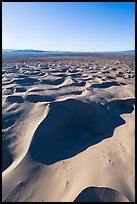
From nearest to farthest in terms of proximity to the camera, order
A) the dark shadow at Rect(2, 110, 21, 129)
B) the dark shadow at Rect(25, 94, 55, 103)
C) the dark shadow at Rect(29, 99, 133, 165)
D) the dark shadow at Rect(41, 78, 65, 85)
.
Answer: the dark shadow at Rect(29, 99, 133, 165) < the dark shadow at Rect(2, 110, 21, 129) < the dark shadow at Rect(25, 94, 55, 103) < the dark shadow at Rect(41, 78, 65, 85)

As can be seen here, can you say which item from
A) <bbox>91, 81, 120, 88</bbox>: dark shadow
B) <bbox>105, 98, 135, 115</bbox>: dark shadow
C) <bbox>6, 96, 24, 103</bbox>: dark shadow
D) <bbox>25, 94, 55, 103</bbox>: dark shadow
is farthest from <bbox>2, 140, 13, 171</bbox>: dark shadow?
<bbox>91, 81, 120, 88</bbox>: dark shadow

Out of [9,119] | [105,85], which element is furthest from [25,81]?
[9,119]

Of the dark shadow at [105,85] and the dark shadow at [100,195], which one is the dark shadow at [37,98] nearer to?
the dark shadow at [105,85]

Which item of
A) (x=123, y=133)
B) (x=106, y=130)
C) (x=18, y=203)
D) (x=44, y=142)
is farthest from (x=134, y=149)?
(x=18, y=203)

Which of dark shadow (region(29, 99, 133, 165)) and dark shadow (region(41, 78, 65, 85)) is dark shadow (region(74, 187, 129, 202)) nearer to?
dark shadow (region(29, 99, 133, 165))

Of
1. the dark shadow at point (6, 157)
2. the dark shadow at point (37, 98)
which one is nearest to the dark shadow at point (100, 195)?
the dark shadow at point (6, 157)

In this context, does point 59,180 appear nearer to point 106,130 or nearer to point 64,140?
point 64,140
